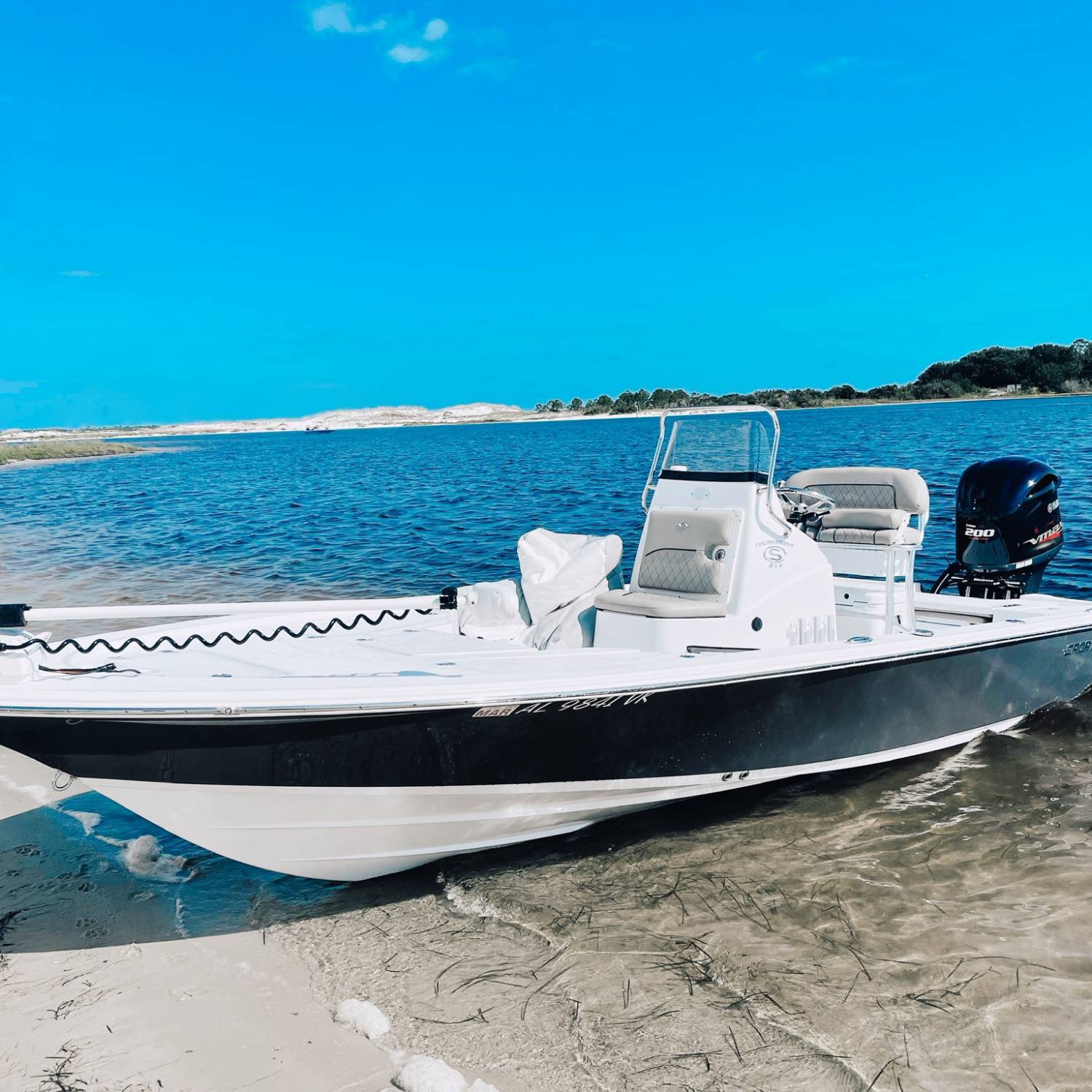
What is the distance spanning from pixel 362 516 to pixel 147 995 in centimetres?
1742

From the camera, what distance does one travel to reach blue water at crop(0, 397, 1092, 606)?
12.9m

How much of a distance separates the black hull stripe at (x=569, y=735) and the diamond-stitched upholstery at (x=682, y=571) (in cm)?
72

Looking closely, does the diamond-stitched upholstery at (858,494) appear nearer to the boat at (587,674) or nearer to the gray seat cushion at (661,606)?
the boat at (587,674)

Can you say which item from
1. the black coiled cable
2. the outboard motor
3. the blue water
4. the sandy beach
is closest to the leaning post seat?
the outboard motor

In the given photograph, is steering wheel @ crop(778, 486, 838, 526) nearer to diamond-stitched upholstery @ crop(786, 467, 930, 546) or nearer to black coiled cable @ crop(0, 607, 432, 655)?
diamond-stitched upholstery @ crop(786, 467, 930, 546)

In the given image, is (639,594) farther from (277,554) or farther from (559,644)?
(277,554)

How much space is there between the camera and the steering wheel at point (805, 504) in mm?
5879

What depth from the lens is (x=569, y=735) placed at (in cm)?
422

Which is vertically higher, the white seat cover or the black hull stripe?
the white seat cover

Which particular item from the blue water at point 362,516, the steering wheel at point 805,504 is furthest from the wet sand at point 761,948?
the blue water at point 362,516

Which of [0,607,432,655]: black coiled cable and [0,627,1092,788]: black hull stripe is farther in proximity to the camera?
[0,607,432,655]: black coiled cable

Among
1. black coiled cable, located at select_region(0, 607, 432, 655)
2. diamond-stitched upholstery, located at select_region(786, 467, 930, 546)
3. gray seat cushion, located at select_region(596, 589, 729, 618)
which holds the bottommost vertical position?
black coiled cable, located at select_region(0, 607, 432, 655)

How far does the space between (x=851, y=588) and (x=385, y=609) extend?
2944mm

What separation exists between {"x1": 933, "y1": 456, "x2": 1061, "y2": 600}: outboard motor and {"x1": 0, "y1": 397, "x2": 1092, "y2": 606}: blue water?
3.73 meters
